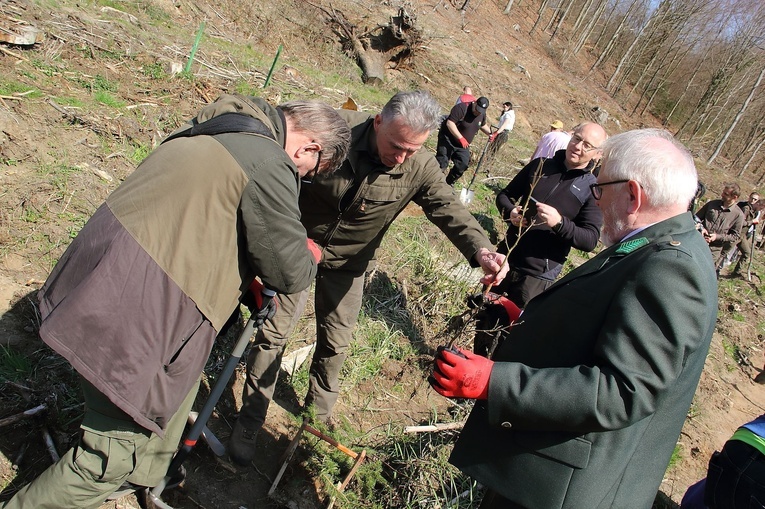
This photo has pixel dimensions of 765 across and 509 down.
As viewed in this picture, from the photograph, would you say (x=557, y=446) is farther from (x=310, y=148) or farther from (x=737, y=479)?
(x=737, y=479)

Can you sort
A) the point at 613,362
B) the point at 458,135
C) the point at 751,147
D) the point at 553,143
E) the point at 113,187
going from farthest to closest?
the point at 751,147 < the point at 458,135 < the point at 553,143 < the point at 113,187 < the point at 613,362

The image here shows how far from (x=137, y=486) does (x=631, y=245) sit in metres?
2.33

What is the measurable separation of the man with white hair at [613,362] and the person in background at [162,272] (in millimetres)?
858

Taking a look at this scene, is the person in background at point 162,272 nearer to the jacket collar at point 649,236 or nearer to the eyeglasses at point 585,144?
the jacket collar at point 649,236

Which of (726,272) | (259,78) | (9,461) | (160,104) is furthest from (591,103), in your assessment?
(9,461)

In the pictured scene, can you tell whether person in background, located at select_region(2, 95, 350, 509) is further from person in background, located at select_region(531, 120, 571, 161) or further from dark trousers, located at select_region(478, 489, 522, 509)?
person in background, located at select_region(531, 120, 571, 161)

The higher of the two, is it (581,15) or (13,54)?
(581,15)

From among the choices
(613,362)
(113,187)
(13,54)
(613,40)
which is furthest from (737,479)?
(613,40)

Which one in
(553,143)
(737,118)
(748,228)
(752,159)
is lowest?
(748,228)

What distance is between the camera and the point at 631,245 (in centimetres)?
162

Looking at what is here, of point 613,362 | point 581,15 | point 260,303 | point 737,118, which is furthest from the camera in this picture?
point 581,15

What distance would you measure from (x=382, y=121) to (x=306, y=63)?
37.3 feet

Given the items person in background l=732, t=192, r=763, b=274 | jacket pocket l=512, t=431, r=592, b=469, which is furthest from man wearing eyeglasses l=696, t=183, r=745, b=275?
jacket pocket l=512, t=431, r=592, b=469

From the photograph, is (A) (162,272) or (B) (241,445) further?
(B) (241,445)
